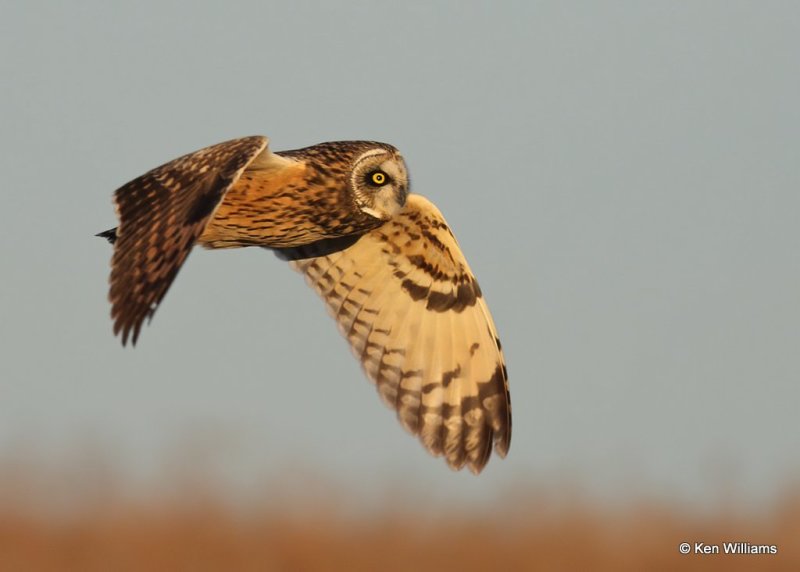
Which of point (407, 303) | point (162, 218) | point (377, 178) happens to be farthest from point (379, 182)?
point (162, 218)

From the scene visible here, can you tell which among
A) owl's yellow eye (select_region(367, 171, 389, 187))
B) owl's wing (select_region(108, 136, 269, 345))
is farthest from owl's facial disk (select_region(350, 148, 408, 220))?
owl's wing (select_region(108, 136, 269, 345))

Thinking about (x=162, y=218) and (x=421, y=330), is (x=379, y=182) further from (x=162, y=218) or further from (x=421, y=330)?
(x=162, y=218)

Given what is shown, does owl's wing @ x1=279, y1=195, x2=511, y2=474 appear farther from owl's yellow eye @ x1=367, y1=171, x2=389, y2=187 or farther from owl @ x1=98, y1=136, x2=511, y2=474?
owl's yellow eye @ x1=367, y1=171, x2=389, y2=187

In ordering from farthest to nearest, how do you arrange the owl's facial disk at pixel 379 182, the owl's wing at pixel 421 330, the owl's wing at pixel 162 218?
the owl's wing at pixel 421 330 < the owl's facial disk at pixel 379 182 < the owl's wing at pixel 162 218

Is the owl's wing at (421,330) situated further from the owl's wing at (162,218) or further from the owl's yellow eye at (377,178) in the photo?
the owl's wing at (162,218)

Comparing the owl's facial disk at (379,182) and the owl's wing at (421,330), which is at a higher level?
the owl's facial disk at (379,182)

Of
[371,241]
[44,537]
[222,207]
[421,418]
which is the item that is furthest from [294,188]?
[44,537]

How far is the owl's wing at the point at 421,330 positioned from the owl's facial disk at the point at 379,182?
1.92ft

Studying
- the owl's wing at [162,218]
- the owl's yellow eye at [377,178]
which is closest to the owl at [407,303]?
the owl's yellow eye at [377,178]

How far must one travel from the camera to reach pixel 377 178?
23.8ft

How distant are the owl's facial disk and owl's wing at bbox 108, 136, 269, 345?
0.55 m

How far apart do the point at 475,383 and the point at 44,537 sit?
325 centimetres

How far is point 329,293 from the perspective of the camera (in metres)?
8.09

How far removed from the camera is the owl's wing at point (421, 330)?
7961 mm
